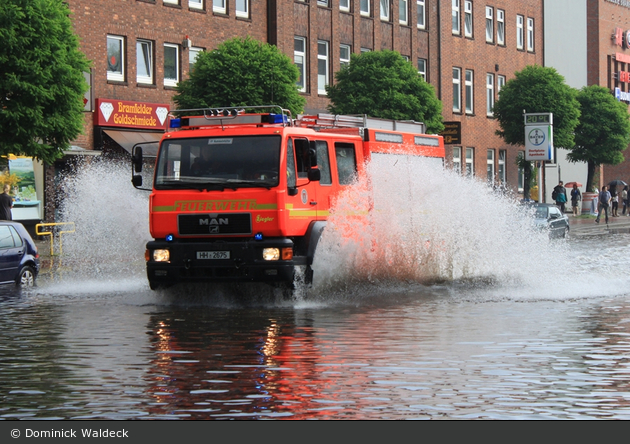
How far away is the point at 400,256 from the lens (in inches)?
653

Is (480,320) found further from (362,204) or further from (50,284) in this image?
(50,284)

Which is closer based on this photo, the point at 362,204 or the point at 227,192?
the point at 227,192

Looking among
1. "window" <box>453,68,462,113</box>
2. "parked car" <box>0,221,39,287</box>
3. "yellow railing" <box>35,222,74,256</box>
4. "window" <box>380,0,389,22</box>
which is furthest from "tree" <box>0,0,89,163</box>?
"window" <box>453,68,462,113</box>

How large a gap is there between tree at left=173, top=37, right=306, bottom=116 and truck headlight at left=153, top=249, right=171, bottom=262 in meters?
16.5

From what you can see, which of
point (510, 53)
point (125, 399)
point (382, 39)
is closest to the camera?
point (125, 399)

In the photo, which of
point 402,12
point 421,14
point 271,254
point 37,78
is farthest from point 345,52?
point 271,254

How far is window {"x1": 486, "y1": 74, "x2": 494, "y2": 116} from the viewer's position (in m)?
57.5

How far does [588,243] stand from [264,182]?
1922 cm

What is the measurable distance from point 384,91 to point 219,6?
691 cm

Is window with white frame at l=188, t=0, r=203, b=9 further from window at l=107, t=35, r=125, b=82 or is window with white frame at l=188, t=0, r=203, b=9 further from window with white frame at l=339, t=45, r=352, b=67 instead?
window with white frame at l=339, t=45, r=352, b=67

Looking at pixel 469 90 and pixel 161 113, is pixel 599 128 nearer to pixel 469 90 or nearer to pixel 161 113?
pixel 469 90

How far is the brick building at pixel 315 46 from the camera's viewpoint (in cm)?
3497

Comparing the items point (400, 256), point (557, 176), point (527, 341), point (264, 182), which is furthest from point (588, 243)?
point (557, 176)

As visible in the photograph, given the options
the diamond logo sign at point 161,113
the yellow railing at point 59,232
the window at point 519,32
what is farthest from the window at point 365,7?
the yellow railing at point 59,232
